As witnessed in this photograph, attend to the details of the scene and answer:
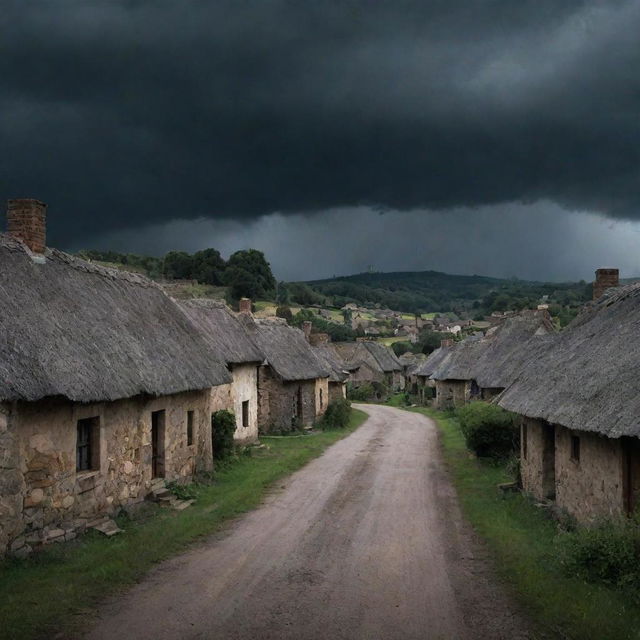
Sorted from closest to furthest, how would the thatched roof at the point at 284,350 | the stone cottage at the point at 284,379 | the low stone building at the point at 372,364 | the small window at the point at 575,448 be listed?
the small window at the point at 575,448 < the stone cottage at the point at 284,379 < the thatched roof at the point at 284,350 < the low stone building at the point at 372,364

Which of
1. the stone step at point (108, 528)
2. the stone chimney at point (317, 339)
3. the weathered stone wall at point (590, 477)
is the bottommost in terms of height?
the stone step at point (108, 528)

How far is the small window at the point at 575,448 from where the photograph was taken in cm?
1452

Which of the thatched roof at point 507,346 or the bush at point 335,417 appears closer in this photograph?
the thatched roof at point 507,346

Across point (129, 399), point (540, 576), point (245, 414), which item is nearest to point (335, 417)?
point (245, 414)

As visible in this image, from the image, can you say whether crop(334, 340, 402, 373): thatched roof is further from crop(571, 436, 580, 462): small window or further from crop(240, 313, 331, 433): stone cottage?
crop(571, 436, 580, 462): small window

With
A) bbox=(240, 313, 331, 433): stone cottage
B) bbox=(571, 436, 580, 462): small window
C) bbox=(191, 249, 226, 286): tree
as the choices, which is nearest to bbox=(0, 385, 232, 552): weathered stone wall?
bbox=(571, 436, 580, 462): small window

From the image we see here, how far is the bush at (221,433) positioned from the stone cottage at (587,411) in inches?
377

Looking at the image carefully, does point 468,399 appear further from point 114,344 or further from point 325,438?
point 114,344

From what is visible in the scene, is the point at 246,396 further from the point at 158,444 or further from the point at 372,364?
the point at 372,364

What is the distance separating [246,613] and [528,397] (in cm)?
956

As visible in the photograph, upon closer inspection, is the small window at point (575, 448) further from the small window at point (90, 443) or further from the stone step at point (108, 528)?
the small window at point (90, 443)

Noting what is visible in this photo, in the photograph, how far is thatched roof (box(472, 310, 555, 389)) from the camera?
125 feet

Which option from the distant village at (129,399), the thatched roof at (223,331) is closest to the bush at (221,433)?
the distant village at (129,399)

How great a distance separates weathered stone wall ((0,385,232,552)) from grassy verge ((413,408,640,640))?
8.04 metres
